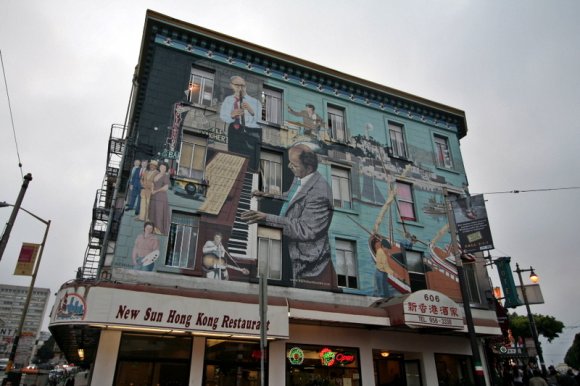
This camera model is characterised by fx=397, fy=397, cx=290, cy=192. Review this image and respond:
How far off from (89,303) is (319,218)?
9.38 meters

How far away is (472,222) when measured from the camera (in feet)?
47.2

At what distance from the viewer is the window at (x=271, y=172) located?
16.9 meters

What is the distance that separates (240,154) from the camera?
16.5 m

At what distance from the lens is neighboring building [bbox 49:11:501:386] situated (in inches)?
496

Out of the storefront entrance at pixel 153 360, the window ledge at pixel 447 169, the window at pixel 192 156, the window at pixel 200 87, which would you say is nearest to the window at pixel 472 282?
the window ledge at pixel 447 169

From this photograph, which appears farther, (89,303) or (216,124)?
(216,124)

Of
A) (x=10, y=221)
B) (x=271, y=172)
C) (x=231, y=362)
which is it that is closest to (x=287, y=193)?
(x=271, y=172)

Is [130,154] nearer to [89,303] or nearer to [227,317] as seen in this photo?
[89,303]

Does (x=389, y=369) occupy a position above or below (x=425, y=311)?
below

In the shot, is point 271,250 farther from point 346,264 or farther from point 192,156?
point 192,156

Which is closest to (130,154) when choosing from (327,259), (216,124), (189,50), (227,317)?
(216,124)

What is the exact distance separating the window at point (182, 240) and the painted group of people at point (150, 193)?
360 millimetres

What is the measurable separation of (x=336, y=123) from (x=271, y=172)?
16.4ft

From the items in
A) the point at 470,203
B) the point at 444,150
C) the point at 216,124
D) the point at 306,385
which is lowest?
the point at 306,385
